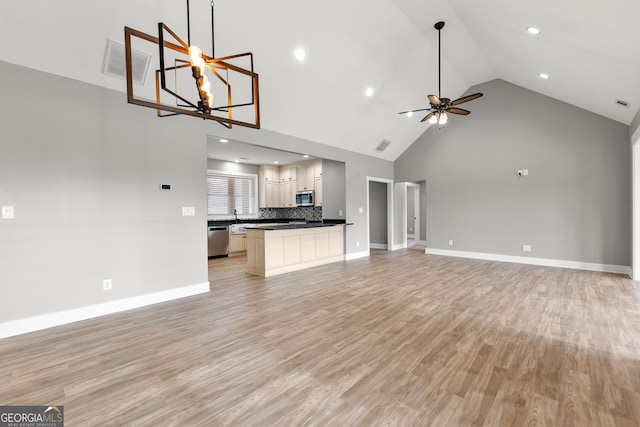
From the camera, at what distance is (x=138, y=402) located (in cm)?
188

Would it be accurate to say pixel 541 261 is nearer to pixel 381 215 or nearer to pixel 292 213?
pixel 381 215

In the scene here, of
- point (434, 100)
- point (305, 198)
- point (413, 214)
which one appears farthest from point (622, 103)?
point (305, 198)

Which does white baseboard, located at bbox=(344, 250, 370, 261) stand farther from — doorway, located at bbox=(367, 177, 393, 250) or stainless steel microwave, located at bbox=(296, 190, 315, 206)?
stainless steel microwave, located at bbox=(296, 190, 315, 206)

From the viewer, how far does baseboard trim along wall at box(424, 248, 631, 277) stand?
18.3 feet

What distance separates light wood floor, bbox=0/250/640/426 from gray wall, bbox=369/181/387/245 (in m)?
4.75

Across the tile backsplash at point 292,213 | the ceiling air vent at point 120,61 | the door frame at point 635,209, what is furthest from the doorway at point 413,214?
the ceiling air vent at point 120,61

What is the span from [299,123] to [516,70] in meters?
4.38

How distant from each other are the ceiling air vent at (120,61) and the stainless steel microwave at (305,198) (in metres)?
5.45

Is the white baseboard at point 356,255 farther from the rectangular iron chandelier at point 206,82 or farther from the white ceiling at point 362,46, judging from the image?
the rectangular iron chandelier at point 206,82

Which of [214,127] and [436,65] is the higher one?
[436,65]

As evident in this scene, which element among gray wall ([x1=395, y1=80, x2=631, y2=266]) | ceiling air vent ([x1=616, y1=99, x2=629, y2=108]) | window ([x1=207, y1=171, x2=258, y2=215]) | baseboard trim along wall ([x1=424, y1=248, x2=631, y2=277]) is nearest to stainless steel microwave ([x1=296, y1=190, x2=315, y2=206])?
window ([x1=207, y1=171, x2=258, y2=215])

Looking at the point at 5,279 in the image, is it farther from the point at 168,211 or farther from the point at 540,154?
the point at 540,154

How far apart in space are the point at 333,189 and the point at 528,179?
4478 mm

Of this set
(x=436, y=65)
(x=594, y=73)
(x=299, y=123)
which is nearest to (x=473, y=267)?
(x=594, y=73)
